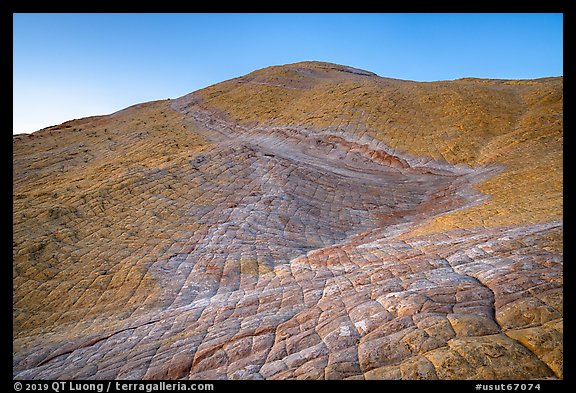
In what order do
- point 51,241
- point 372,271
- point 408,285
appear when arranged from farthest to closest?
1. point 51,241
2. point 372,271
3. point 408,285

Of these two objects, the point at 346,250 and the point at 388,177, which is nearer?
the point at 346,250

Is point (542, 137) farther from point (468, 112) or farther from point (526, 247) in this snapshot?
point (526, 247)

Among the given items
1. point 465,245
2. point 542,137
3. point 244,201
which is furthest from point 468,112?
point 465,245

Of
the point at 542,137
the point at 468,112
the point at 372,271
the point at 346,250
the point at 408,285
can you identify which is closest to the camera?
the point at 408,285

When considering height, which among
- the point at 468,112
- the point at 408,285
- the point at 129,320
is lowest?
the point at 129,320

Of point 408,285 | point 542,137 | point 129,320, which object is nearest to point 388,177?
point 542,137
